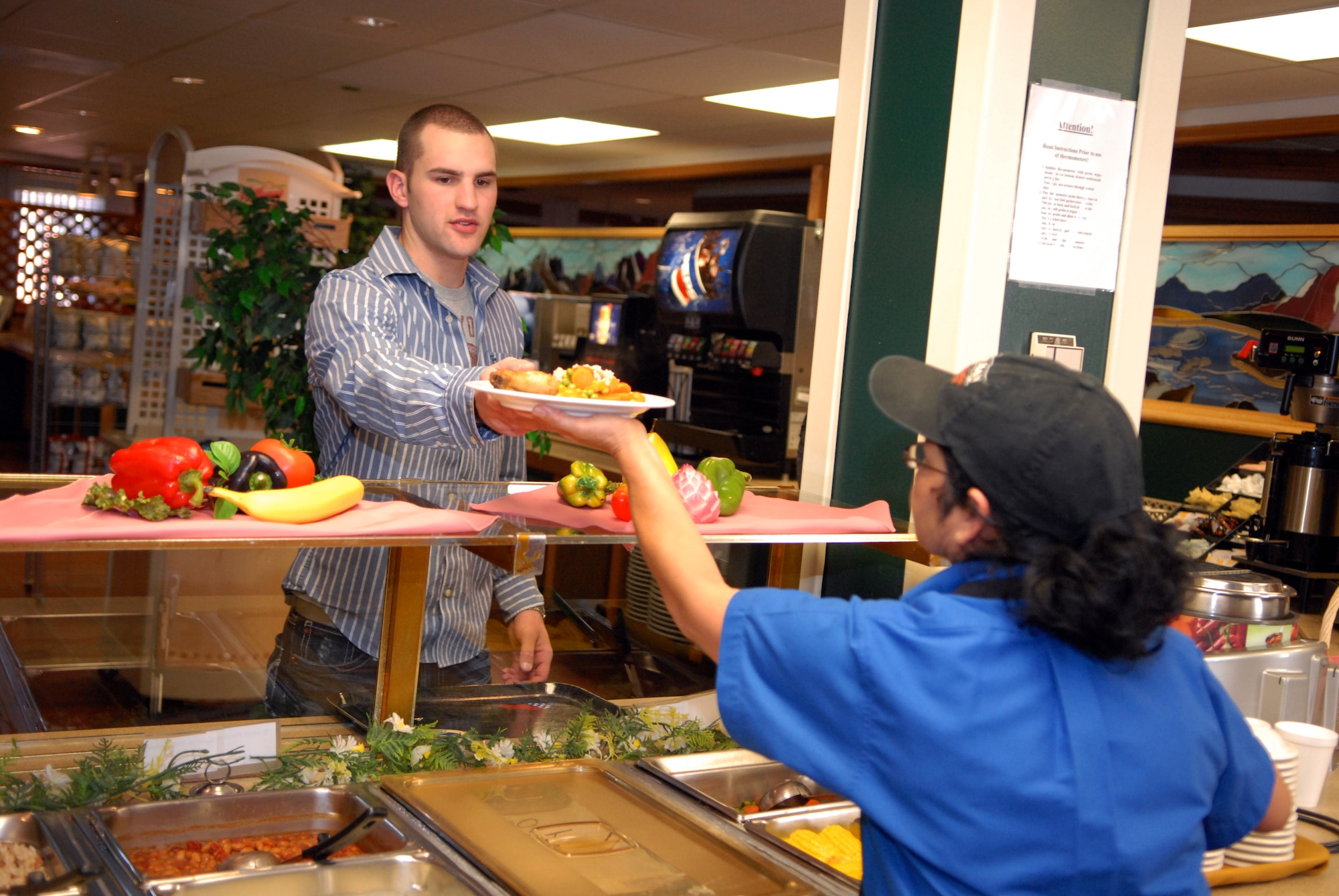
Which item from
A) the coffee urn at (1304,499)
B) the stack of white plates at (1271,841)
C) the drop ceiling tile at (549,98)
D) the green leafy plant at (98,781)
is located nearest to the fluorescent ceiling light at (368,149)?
the drop ceiling tile at (549,98)

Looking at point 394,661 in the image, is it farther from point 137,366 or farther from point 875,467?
point 137,366

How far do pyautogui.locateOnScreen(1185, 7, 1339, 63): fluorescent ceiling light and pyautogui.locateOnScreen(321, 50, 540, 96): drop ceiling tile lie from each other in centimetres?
349

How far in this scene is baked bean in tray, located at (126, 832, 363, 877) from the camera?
1.46 m

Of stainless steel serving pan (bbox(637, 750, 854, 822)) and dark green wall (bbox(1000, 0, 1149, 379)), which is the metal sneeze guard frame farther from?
dark green wall (bbox(1000, 0, 1149, 379))

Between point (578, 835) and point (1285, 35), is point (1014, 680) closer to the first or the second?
point (578, 835)

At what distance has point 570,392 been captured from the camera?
1596mm

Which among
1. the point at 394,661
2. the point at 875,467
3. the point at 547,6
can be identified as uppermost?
the point at 547,6

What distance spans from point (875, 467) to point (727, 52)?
3562 millimetres

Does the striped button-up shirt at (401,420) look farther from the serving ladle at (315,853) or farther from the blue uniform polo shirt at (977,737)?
the blue uniform polo shirt at (977,737)

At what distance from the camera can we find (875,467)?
249 centimetres

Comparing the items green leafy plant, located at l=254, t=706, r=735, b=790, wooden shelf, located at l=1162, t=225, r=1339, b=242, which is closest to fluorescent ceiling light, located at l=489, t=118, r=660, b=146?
wooden shelf, located at l=1162, t=225, r=1339, b=242

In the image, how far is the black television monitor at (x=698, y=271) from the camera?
16.5 feet

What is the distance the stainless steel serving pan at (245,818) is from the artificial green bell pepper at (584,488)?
0.57m

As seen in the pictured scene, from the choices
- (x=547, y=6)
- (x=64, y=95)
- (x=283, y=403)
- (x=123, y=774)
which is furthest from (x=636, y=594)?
(x=64, y=95)
